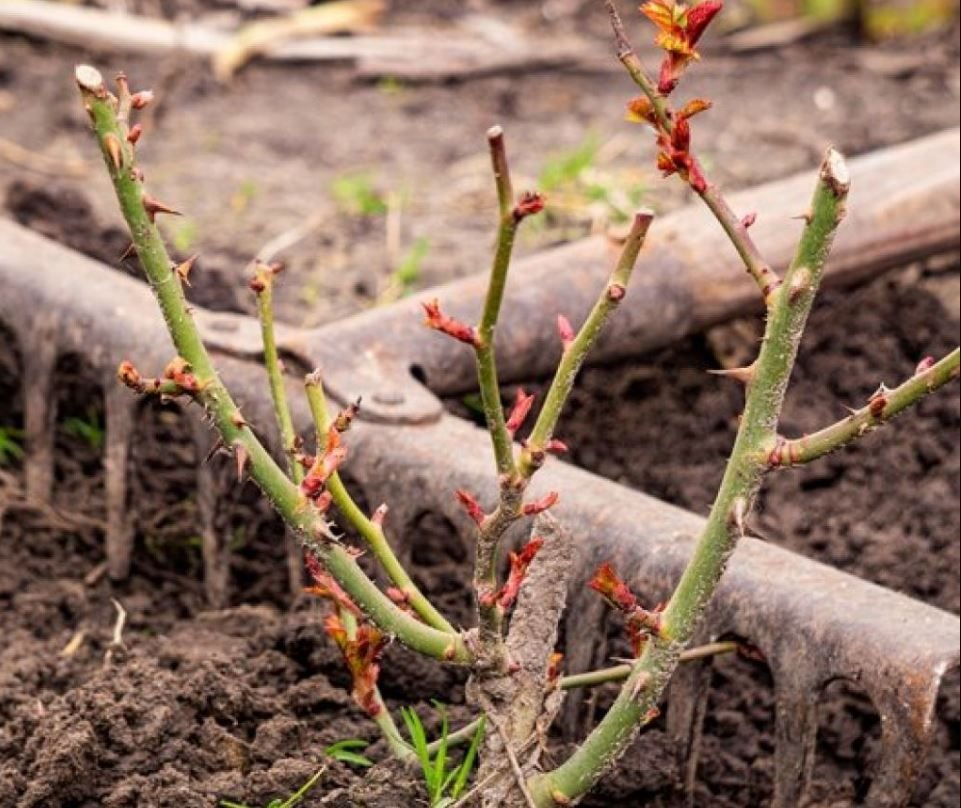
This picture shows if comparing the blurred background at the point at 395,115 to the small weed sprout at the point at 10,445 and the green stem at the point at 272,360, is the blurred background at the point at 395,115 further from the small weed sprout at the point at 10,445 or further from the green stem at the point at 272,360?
the green stem at the point at 272,360

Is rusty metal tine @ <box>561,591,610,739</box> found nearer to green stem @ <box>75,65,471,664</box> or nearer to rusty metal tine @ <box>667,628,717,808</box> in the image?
rusty metal tine @ <box>667,628,717,808</box>

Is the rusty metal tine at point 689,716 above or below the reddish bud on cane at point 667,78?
below

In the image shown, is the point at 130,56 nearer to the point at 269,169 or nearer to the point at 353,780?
the point at 269,169

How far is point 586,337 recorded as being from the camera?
195 centimetres

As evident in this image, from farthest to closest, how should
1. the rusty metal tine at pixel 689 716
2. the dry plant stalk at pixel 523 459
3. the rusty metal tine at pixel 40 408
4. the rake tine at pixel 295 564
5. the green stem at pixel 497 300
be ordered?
the rusty metal tine at pixel 40 408
the rake tine at pixel 295 564
the rusty metal tine at pixel 689 716
the dry plant stalk at pixel 523 459
the green stem at pixel 497 300

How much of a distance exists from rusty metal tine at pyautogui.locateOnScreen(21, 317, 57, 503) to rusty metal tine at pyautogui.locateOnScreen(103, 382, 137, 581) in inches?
7.2

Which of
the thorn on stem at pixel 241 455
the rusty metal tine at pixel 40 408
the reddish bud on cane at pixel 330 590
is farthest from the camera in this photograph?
the rusty metal tine at pixel 40 408

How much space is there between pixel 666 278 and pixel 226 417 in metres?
1.54

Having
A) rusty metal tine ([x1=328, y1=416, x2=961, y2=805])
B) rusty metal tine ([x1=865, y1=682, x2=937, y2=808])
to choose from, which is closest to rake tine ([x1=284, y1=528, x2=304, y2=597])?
rusty metal tine ([x1=328, y1=416, x2=961, y2=805])

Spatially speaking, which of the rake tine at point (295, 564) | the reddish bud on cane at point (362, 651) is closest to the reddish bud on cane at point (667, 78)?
the reddish bud on cane at point (362, 651)

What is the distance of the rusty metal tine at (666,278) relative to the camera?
321 cm

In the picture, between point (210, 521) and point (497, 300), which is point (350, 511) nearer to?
point (497, 300)

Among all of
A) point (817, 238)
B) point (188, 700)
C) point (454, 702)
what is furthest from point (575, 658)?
point (817, 238)

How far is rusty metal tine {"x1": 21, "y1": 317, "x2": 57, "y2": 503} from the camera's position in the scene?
3.39 meters
